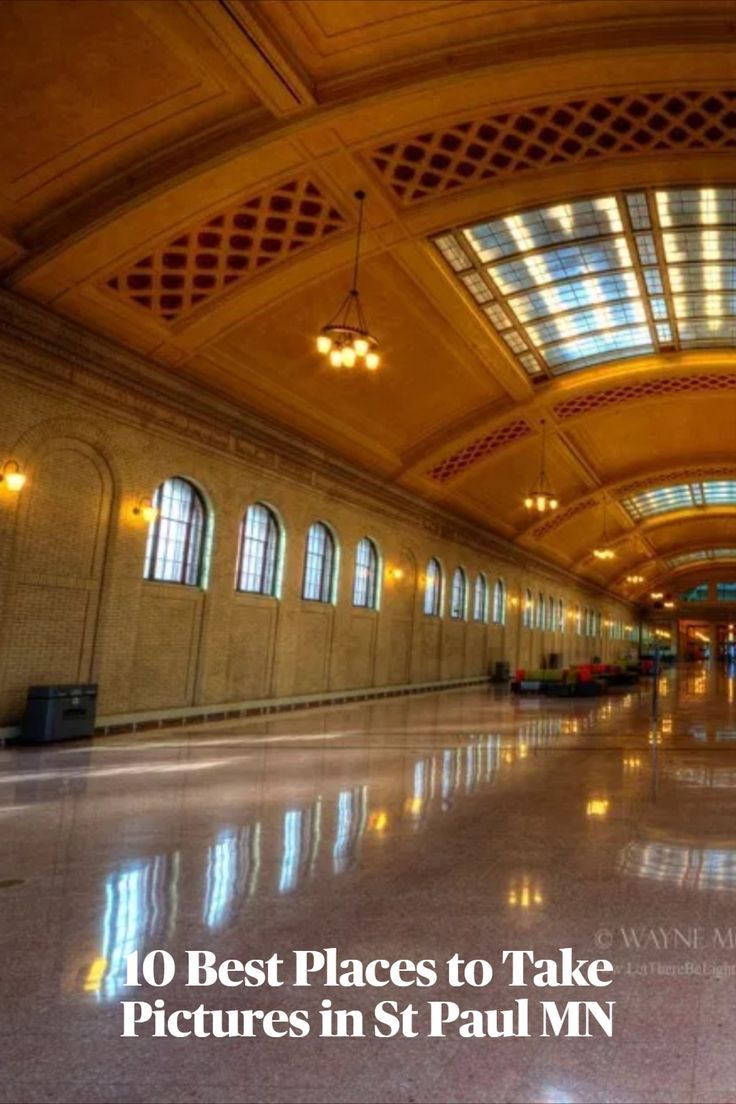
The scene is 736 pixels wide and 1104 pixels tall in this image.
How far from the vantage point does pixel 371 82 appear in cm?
726

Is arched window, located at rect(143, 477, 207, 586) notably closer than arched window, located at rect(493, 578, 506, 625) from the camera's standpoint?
Yes

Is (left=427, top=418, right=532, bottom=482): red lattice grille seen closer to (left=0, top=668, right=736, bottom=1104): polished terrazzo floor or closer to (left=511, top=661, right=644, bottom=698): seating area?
(left=511, top=661, right=644, bottom=698): seating area

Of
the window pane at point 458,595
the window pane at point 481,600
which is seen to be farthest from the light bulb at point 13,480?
the window pane at point 481,600

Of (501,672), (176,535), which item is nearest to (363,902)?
(176,535)

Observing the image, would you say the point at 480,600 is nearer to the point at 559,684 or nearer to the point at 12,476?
the point at 559,684

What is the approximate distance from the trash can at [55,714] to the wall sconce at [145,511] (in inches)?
116

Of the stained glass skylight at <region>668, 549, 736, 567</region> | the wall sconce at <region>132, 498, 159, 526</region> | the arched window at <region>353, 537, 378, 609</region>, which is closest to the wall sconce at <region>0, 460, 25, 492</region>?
the wall sconce at <region>132, 498, 159, 526</region>

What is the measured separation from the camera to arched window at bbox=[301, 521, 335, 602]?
53.0 ft

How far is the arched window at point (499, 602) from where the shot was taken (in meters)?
27.7

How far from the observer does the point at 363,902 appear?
3820 mm

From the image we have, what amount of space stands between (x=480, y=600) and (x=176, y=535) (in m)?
16.2

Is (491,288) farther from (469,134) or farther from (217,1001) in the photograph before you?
(217,1001)

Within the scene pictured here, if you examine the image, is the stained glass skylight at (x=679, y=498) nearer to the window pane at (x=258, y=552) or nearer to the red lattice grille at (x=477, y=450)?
the red lattice grille at (x=477, y=450)

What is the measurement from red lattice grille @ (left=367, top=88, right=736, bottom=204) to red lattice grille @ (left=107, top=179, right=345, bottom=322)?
3.93 ft
